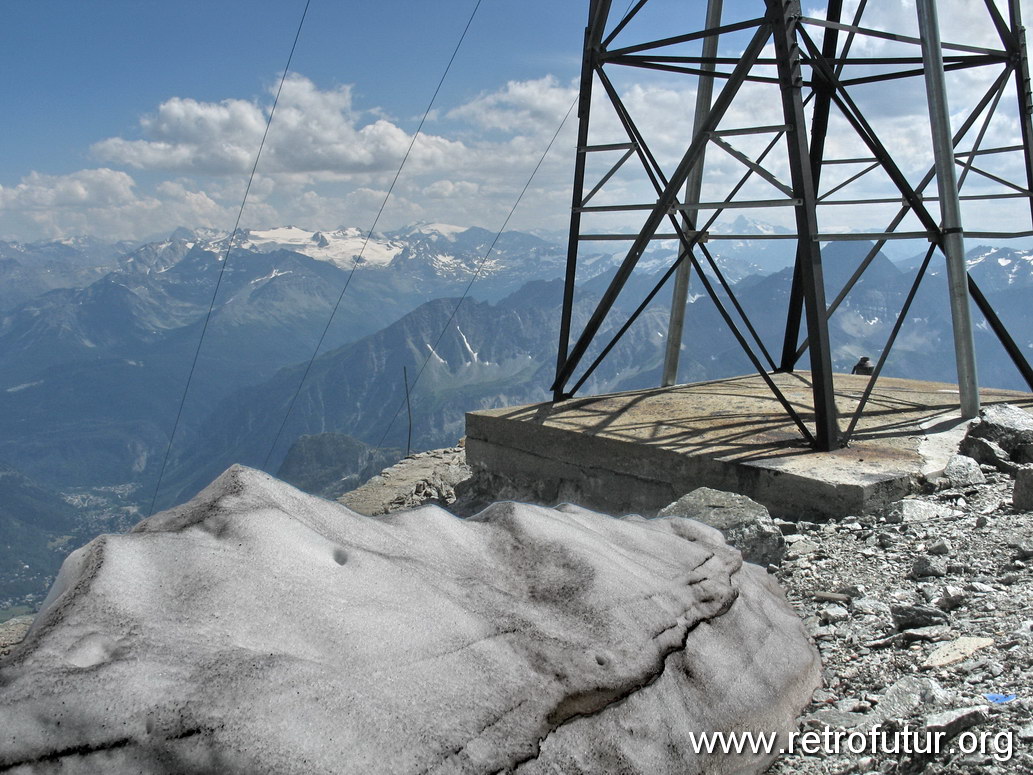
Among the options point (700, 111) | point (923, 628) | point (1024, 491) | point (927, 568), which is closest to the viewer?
point (923, 628)

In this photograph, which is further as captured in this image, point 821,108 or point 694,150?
point 821,108

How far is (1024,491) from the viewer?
482cm

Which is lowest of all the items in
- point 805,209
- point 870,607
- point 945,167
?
point 870,607

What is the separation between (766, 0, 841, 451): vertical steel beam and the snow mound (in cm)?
361

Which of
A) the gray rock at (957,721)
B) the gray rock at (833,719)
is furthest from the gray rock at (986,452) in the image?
the gray rock at (957,721)

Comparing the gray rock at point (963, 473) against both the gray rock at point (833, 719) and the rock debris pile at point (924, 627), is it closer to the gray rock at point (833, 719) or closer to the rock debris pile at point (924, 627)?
the rock debris pile at point (924, 627)

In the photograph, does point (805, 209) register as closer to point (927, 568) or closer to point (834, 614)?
point (927, 568)

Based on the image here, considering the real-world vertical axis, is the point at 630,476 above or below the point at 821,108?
below

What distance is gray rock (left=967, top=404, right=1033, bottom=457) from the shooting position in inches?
255

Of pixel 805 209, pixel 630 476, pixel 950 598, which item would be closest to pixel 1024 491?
pixel 950 598

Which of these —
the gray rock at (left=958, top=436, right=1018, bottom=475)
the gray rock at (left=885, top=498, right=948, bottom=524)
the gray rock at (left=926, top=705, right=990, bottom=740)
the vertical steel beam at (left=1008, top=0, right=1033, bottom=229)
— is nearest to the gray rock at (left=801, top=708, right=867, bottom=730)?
the gray rock at (left=926, top=705, right=990, bottom=740)

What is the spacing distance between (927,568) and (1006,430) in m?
3.26

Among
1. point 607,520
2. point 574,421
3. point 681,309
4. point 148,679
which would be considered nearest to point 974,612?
point 607,520

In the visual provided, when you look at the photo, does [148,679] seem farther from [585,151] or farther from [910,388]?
[910,388]
